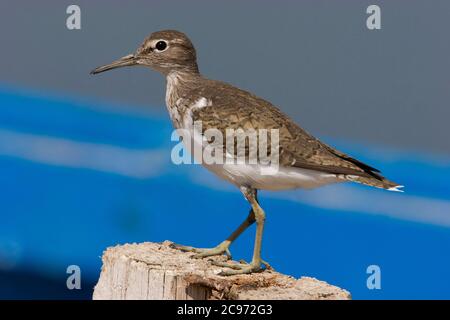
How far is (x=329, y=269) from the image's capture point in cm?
A: 1425

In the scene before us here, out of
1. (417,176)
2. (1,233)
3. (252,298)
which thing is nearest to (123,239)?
(1,233)

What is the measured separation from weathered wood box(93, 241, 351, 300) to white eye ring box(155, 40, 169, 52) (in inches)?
95.6

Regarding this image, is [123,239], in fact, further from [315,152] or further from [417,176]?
[315,152]

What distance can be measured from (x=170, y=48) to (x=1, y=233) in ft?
20.0

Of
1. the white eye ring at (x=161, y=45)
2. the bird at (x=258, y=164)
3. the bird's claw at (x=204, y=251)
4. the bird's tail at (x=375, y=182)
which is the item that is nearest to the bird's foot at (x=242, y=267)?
the bird at (x=258, y=164)

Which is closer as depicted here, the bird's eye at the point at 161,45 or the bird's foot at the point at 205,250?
the bird's foot at the point at 205,250

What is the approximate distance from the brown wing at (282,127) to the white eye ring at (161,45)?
96 centimetres

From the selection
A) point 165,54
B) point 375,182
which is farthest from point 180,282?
point 165,54

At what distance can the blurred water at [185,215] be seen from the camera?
1429 centimetres

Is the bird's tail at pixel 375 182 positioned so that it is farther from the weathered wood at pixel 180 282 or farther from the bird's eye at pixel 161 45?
the bird's eye at pixel 161 45

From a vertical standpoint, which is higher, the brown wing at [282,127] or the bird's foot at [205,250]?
the brown wing at [282,127]

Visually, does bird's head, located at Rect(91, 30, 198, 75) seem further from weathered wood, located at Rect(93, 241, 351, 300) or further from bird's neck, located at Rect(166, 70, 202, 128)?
weathered wood, located at Rect(93, 241, 351, 300)

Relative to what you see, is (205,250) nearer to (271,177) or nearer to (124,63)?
(271,177)
